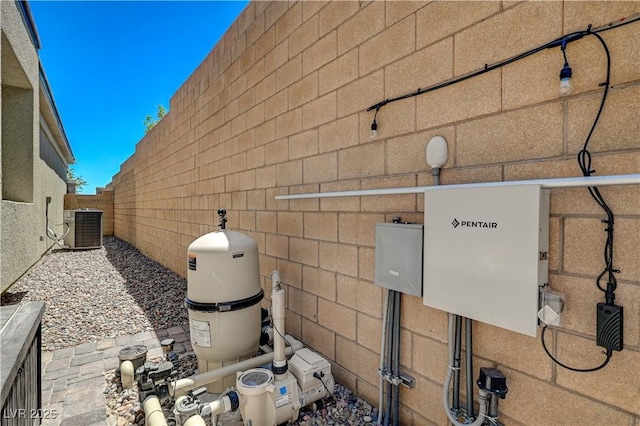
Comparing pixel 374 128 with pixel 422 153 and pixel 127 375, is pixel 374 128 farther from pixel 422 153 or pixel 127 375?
pixel 127 375

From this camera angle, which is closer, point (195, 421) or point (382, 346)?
point (195, 421)

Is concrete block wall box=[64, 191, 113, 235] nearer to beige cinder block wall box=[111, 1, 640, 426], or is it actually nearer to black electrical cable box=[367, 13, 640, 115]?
beige cinder block wall box=[111, 1, 640, 426]

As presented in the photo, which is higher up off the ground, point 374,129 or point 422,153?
point 374,129

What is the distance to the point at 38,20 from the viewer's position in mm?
4957

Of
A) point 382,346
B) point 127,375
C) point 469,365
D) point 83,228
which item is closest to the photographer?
point 469,365

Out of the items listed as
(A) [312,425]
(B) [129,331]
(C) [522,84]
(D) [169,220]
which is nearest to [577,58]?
(C) [522,84]

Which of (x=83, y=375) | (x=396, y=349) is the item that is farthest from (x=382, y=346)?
(x=83, y=375)

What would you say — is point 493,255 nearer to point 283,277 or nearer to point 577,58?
point 577,58

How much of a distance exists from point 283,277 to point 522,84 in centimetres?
222

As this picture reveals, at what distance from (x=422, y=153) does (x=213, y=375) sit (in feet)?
6.18

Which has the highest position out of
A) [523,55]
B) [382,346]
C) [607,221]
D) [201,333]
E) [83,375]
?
[523,55]

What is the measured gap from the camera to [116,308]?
411 cm

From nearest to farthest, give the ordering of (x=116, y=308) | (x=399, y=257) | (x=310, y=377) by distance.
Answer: (x=399, y=257), (x=310, y=377), (x=116, y=308)

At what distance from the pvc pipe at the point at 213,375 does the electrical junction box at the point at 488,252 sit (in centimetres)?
129
